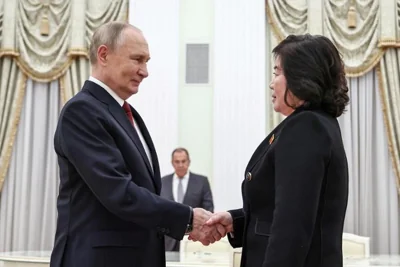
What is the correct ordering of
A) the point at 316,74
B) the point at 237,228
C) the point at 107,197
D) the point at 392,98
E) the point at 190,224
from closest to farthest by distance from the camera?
the point at 316,74 → the point at 107,197 → the point at 190,224 → the point at 237,228 → the point at 392,98

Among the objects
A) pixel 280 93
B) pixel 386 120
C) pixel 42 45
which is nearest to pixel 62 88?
pixel 42 45

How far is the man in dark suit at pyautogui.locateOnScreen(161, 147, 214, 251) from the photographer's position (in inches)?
282

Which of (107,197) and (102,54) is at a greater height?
(102,54)

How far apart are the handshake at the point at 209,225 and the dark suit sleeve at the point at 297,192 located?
59 cm

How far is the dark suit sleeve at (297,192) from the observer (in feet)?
6.61

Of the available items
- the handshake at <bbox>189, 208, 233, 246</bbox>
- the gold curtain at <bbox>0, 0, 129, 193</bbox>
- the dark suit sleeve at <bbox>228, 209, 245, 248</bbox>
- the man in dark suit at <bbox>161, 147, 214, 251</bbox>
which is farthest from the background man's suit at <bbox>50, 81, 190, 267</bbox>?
the gold curtain at <bbox>0, 0, 129, 193</bbox>

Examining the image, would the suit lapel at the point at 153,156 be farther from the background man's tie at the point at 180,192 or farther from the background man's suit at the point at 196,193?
the background man's tie at the point at 180,192

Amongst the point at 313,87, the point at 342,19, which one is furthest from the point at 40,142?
the point at 313,87

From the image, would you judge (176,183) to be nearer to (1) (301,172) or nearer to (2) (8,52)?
(2) (8,52)

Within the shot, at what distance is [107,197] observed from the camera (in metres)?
2.39

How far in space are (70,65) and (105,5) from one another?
3.07 feet

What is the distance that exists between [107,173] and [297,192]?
77 centimetres

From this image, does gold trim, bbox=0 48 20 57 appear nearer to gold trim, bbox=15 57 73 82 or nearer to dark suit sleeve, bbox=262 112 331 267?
gold trim, bbox=15 57 73 82

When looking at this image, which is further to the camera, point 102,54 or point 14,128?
point 14,128
